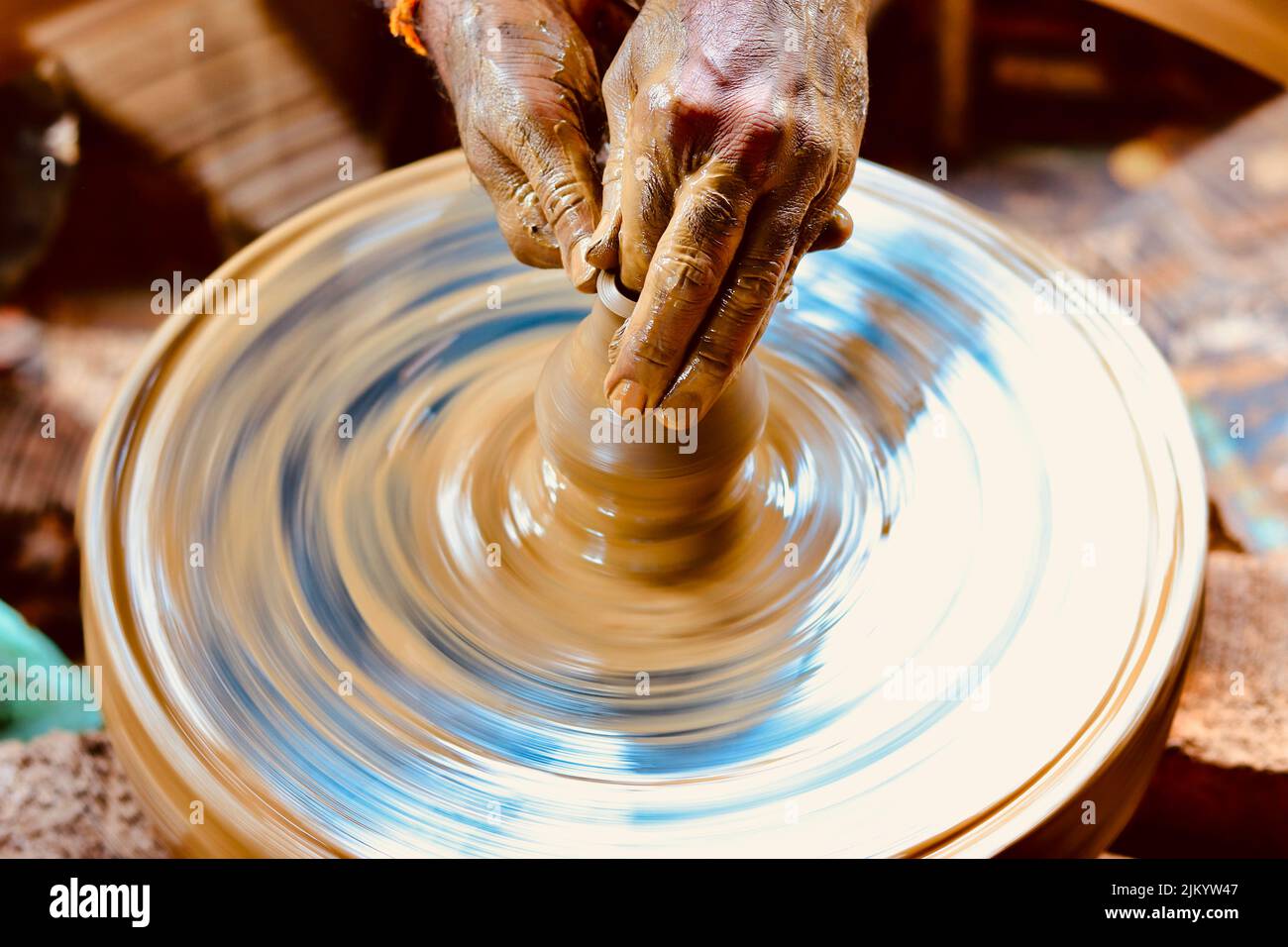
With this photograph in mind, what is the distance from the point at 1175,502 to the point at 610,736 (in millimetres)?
784

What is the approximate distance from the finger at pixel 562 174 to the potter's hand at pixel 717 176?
4.6 inches

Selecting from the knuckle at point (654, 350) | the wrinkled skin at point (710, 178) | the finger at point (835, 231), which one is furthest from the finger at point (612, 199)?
the finger at point (835, 231)

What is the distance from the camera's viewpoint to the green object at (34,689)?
1632 millimetres

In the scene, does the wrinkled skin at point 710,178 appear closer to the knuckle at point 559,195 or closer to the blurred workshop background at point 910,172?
the knuckle at point 559,195

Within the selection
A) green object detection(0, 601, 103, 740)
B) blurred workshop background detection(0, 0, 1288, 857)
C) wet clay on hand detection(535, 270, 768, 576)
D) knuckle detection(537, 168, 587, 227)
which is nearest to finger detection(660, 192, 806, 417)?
wet clay on hand detection(535, 270, 768, 576)

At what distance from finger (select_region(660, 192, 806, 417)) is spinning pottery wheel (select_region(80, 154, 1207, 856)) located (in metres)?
0.21

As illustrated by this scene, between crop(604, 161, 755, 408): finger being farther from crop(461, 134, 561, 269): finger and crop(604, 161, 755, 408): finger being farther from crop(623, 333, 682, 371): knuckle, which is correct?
crop(461, 134, 561, 269): finger

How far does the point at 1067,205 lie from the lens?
2389mm

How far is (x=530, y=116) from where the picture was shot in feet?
4.54

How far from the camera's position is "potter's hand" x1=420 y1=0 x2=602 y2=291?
136 cm

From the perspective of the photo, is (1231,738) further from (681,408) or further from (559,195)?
(559,195)

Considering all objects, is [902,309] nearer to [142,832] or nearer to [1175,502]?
[1175,502]

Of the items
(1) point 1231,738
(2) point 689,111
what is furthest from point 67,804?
(1) point 1231,738

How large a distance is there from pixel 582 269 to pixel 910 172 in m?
1.49
